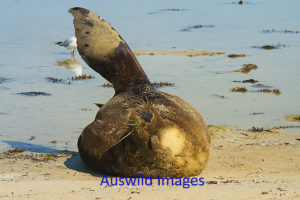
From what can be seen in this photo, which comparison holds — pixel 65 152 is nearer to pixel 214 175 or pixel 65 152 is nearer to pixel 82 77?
pixel 214 175

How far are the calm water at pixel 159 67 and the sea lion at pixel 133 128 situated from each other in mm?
1555

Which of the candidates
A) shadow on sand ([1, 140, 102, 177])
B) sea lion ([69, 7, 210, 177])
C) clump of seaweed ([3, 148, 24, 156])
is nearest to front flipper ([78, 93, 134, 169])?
sea lion ([69, 7, 210, 177])

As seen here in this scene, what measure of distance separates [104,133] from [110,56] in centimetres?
170

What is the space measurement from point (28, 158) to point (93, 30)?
2.02 meters

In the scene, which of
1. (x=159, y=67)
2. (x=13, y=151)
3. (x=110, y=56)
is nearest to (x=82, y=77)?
(x=159, y=67)

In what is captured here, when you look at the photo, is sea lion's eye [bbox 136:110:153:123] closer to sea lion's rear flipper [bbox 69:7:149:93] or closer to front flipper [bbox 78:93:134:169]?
front flipper [bbox 78:93:134:169]

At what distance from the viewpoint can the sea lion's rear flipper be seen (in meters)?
8.72

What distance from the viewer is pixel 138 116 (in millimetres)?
6348

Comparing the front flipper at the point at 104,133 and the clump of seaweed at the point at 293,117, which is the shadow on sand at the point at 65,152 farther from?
the clump of seaweed at the point at 293,117

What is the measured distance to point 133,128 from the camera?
21.2 ft

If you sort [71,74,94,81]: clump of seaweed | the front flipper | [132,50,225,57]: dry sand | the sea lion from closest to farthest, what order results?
the sea lion
the front flipper
[71,74,94,81]: clump of seaweed
[132,50,225,57]: dry sand

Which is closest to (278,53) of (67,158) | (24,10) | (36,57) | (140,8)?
(36,57)

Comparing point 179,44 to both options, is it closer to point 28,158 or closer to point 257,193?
point 28,158

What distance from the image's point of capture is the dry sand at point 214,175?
602cm
